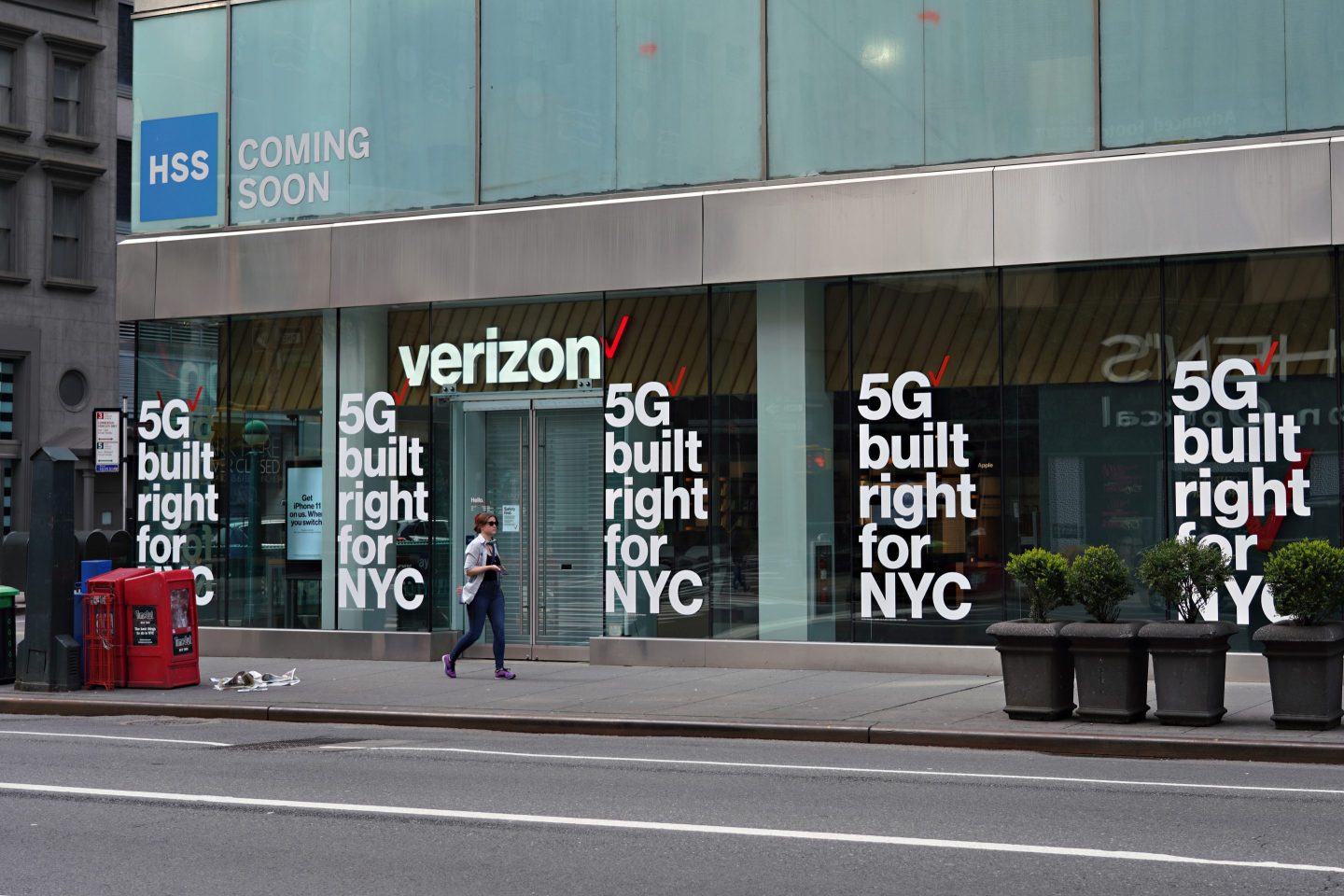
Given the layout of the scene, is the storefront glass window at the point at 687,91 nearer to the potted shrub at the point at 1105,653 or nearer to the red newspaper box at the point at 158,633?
the red newspaper box at the point at 158,633

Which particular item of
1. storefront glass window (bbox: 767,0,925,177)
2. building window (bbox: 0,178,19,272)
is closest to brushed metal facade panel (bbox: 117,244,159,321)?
storefront glass window (bbox: 767,0,925,177)

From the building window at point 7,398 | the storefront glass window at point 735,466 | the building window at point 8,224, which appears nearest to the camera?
the storefront glass window at point 735,466

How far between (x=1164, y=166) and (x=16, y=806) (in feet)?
39.8

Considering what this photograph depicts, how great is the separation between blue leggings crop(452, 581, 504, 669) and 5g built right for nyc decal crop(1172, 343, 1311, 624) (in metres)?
7.13

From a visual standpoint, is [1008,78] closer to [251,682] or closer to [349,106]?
[349,106]

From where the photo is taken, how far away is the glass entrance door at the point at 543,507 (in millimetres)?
19344

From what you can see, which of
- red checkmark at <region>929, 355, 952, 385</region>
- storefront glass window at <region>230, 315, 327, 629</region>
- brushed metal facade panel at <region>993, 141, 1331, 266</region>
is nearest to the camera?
brushed metal facade panel at <region>993, 141, 1331, 266</region>

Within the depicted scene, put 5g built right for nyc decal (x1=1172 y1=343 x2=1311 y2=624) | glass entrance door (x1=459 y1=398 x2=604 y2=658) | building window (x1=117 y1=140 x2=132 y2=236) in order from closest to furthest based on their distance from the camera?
5g built right for nyc decal (x1=1172 y1=343 x2=1311 y2=624)
glass entrance door (x1=459 y1=398 x2=604 y2=658)
building window (x1=117 y1=140 x2=132 y2=236)

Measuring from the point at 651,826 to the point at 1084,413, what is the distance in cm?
951

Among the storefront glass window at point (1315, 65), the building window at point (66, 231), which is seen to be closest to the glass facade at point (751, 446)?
the storefront glass window at point (1315, 65)

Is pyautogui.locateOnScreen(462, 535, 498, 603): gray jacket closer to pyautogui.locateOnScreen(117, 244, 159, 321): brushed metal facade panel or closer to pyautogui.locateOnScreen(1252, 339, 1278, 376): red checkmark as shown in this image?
pyautogui.locateOnScreen(117, 244, 159, 321): brushed metal facade panel

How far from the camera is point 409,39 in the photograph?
66.7 ft

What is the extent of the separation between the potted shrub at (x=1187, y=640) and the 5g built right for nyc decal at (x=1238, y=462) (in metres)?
3.24

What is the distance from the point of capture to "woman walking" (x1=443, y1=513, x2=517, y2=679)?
1723 centimetres
